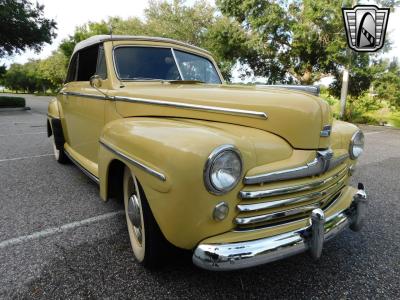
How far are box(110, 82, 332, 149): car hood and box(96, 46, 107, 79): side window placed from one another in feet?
2.54

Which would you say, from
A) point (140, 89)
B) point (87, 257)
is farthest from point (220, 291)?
point (140, 89)

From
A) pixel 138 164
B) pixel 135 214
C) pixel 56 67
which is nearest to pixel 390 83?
pixel 135 214

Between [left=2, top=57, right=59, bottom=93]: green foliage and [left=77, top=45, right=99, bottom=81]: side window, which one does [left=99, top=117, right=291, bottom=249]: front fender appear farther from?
[left=2, top=57, right=59, bottom=93]: green foliage

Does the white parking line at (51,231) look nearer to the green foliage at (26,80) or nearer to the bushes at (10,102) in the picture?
the bushes at (10,102)

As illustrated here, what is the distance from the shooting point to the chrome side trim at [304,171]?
1709 millimetres

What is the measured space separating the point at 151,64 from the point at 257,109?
139 centimetres

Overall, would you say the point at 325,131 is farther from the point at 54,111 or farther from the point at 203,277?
the point at 54,111

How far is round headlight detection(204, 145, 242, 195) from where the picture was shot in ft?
5.08

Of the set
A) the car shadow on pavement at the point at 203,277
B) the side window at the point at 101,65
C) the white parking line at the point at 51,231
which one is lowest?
the car shadow on pavement at the point at 203,277

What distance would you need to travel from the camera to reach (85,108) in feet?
10.8

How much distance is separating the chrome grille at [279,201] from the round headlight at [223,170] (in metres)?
0.12

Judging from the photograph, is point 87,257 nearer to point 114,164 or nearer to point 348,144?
point 114,164

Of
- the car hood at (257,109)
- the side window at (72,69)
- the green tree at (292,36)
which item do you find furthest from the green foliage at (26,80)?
the car hood at (257,109)

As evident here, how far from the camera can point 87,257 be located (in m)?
2.24
